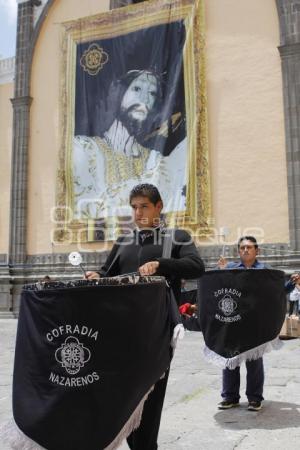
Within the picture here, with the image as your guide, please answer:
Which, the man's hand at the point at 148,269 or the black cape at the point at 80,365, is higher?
the man's hand at the point at 148,269

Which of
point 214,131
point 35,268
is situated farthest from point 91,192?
point 214,131

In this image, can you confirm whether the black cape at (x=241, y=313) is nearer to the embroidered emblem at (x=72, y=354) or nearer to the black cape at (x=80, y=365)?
the black cape at (x=80, y=365)

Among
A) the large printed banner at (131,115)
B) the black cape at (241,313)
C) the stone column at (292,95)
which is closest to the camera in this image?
the black cape at (241,313)

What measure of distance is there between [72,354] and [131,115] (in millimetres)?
12157

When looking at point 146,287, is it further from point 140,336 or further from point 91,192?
point 91,192

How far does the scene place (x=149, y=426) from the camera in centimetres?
236

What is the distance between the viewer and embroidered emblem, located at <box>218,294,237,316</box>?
13.7 ft

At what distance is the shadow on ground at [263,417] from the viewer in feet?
11.6

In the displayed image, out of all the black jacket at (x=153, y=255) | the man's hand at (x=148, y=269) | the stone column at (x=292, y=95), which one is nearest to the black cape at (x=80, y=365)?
the man's hand at (x=148, y=269)

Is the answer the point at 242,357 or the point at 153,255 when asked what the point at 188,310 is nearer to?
the point at 242,357

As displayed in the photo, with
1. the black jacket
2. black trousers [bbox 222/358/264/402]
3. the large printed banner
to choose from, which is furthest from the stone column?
the black jacket

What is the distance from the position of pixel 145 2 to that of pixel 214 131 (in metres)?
4.22

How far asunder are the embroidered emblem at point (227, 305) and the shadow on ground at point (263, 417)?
0.75m

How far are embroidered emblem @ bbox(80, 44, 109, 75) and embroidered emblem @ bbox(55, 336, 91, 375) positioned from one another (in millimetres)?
13338
